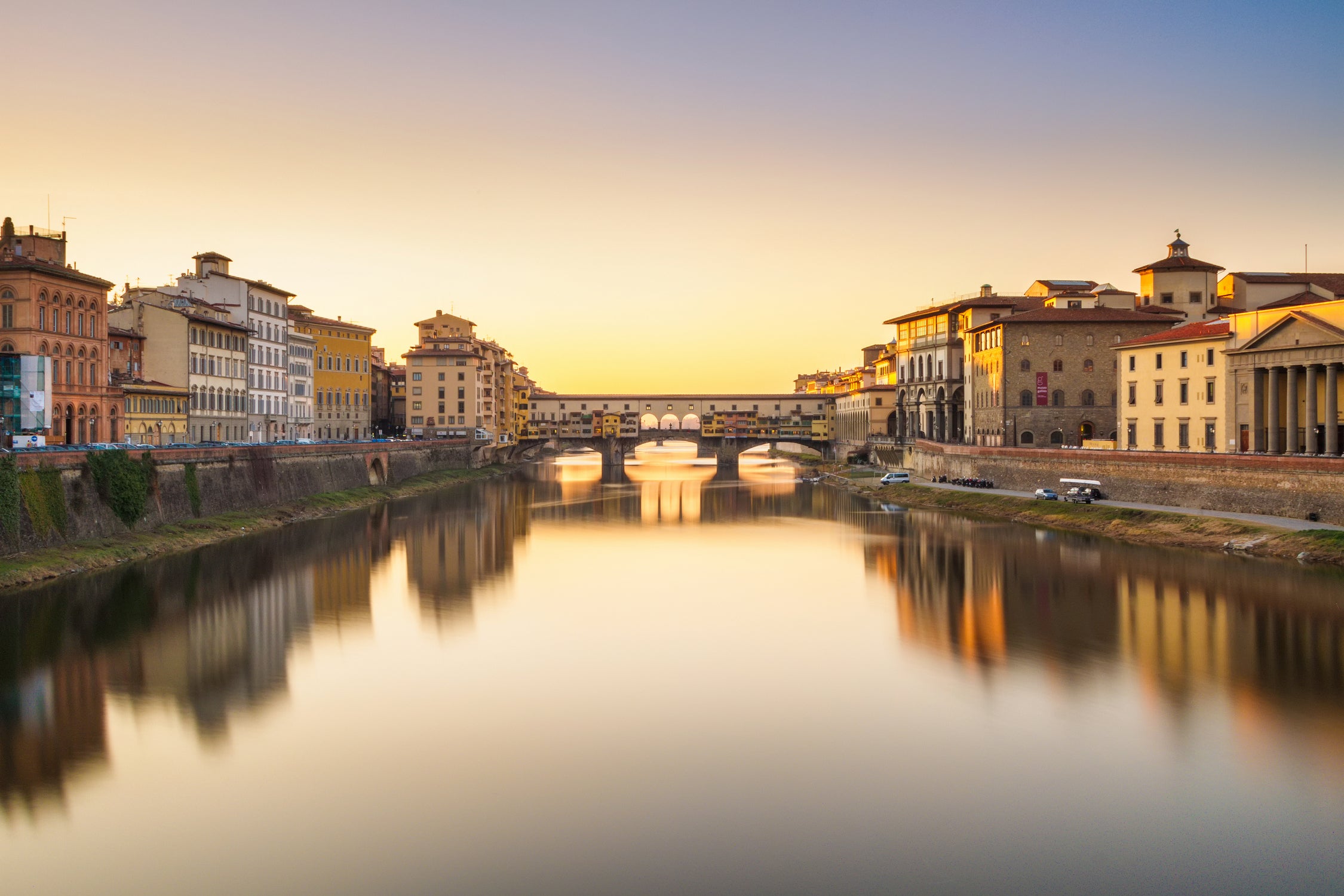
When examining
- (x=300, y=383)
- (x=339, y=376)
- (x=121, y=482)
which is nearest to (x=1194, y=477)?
(x=121, y=482)

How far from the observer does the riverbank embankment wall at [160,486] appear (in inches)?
1318

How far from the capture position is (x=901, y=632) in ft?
93.9

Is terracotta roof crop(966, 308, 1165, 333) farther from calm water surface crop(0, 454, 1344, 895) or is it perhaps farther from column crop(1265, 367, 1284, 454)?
calm water surface crop(0, 454, 1344, 895)

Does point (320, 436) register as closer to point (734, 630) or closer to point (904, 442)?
point (904, 442)

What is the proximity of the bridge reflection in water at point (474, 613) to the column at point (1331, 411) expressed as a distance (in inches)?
380

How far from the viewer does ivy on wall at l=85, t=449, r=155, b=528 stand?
1485 inches

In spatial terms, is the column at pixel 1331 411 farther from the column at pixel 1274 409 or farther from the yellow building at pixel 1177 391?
the yellow building at pixel 1177 391

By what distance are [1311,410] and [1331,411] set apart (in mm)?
835

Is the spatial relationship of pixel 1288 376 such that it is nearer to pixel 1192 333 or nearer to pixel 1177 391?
pixel 1192 333

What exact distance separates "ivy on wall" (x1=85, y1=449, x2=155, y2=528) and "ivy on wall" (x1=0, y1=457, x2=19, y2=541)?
490 centimetres

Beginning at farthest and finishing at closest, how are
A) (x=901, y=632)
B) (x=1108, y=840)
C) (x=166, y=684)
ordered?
1. (x=901, y=632)
2. (x=166, y=684)
3. (x=1108, y=840)

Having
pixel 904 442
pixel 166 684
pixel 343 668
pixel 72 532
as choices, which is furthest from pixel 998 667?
pixel 904 442

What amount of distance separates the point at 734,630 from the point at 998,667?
7.72 metres

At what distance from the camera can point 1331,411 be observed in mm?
41781
